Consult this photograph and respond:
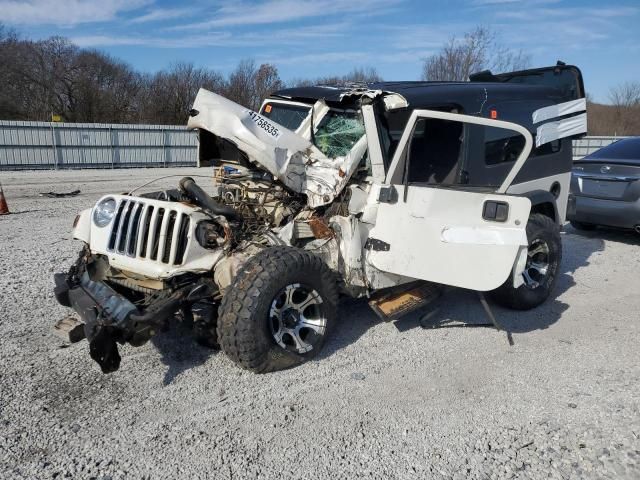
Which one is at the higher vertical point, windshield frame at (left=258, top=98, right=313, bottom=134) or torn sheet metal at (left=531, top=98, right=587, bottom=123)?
torn sheet metal at (left=531, top=98, right=587, bottom=123)

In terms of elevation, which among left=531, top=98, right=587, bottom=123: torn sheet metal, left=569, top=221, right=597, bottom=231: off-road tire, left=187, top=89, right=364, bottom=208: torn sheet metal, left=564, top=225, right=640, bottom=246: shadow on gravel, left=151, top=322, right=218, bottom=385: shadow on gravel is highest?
left=531, top=98, right=587, bottom=123: torn sheet metal

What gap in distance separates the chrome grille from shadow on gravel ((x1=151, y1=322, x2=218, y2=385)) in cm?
57

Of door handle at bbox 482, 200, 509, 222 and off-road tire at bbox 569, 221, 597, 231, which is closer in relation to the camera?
door handle at bbox 482, 200, 509, 222

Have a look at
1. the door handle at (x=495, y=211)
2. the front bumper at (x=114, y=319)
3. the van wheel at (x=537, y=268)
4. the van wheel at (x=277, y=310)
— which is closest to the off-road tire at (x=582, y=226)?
the van wheel at (x=537, y=268)

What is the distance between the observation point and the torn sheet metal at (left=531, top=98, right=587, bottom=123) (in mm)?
5676

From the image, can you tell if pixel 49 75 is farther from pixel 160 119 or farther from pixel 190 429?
pixel 190 429

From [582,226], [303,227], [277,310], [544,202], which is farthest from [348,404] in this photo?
[582,226]

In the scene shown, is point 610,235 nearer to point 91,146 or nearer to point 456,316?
point 456,316

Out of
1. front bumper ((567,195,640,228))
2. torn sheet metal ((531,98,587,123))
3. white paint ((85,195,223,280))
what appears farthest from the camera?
front bumper ((567,195,640,228))

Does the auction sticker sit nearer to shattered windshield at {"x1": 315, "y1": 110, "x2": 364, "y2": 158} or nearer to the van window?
shattered windshield at {"x1": 315, "y1": 110, "x2": 364, "y2": 158}

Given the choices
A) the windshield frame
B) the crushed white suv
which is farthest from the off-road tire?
the windshield frame

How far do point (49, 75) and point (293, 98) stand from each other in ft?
113

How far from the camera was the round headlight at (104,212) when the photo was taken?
407 centimetres

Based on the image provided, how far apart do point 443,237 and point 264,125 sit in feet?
5.53
